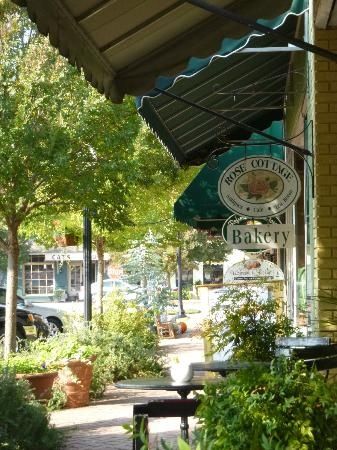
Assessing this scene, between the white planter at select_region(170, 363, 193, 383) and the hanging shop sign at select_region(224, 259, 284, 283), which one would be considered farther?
the hanging shop sign at select_region(224, 259, 284, 283)

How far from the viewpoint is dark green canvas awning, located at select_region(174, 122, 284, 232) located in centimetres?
1161

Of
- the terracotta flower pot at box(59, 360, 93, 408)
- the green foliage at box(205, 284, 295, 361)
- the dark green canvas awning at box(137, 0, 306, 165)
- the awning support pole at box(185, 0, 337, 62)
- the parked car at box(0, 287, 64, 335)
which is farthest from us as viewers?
the parked car at box(0, 287, 64, 335)

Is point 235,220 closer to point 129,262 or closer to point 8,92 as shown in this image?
point 8,92

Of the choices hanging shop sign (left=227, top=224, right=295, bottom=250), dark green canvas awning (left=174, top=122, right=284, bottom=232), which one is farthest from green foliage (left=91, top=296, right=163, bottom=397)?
hanging shop sign (left=227, top=224, right=295, bottom=250)

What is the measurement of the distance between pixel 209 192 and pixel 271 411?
835 centimetres

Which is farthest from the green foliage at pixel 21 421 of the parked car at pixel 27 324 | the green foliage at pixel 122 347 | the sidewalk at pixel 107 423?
the parked car at pixel 27 324

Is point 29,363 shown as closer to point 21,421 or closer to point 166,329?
point 21,421

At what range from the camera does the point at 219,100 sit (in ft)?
34.4

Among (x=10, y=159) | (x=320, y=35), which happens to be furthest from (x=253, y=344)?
(x=10, y=159)

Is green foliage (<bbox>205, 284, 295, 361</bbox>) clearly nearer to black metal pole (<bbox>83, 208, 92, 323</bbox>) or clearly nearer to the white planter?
the white planter

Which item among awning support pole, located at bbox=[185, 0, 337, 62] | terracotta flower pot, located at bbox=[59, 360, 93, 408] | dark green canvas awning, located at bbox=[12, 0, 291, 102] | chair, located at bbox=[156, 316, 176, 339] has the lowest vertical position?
chair, located at bbox=[156, 316, 176, 339]

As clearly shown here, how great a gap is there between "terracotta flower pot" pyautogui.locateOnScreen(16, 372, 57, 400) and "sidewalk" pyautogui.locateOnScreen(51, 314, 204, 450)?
0.31m

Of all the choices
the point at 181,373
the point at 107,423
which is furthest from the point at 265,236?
the point at 181,373

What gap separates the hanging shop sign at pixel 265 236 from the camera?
9664 mm
